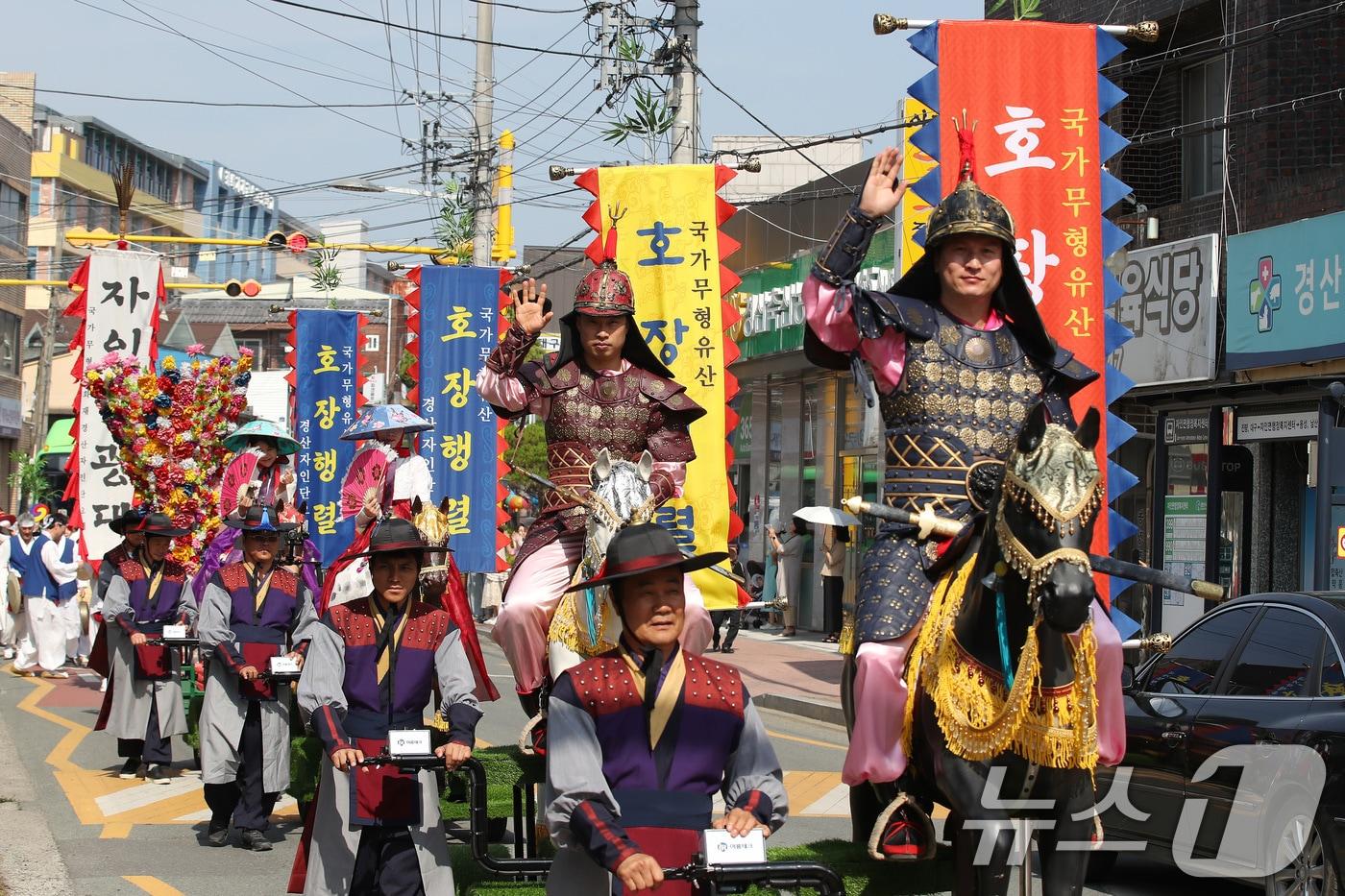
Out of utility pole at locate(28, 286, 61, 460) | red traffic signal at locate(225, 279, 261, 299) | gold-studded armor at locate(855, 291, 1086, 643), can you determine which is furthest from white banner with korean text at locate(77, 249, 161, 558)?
utility pole at locate(28, 286, 61, 460)

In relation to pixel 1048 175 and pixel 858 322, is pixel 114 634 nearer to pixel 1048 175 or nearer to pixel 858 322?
pixel 1048 175

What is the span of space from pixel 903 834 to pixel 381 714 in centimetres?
229

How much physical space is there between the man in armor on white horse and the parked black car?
275 cm

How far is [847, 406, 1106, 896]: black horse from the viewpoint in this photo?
542 centimetres

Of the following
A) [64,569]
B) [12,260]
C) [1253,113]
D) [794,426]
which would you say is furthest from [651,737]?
[12,260]

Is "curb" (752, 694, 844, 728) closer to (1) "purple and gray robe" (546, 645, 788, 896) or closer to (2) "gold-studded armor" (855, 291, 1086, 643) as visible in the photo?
(2) "gold-studded armor" (855, 291, 1086, 643)

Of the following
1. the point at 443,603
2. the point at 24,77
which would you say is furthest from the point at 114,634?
the point at 24,77

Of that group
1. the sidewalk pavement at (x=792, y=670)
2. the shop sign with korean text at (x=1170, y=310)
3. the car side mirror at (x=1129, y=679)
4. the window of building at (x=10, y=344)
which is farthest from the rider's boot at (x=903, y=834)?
the window of building at (x=10, y=344)

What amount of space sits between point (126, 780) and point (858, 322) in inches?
361

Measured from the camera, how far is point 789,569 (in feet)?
93.2

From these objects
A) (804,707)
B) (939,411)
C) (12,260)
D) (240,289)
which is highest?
(12,260)

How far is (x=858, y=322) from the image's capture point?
7.00 metres

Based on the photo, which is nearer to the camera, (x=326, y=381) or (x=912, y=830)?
(x=912, y=830)

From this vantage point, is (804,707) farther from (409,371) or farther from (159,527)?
(409,371)
